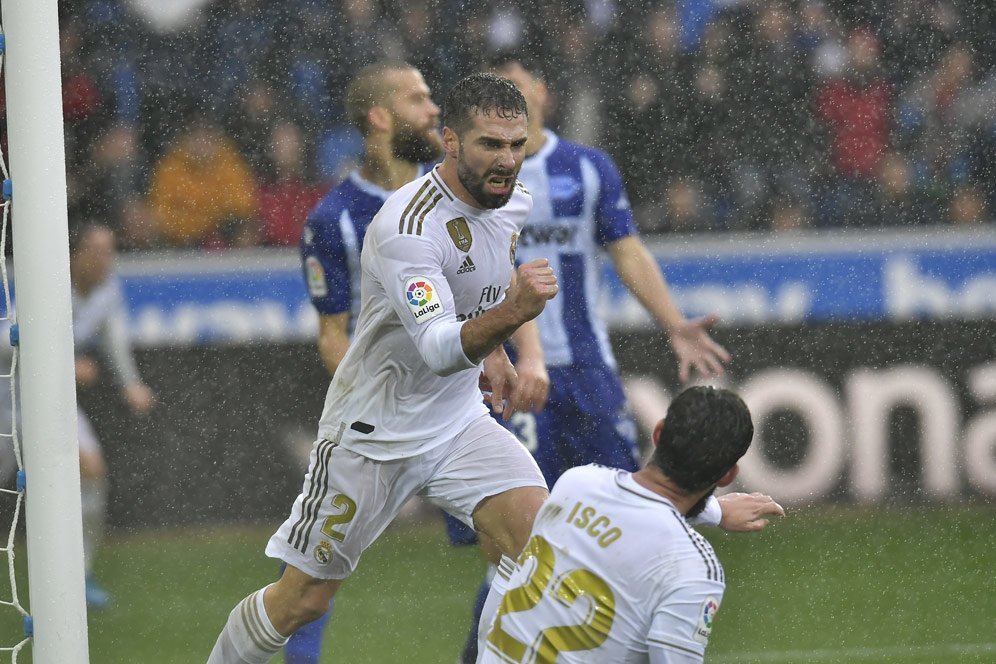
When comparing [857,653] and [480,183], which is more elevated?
[480,183]

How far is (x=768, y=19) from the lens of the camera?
947cm

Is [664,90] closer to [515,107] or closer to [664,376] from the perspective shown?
[664,376]

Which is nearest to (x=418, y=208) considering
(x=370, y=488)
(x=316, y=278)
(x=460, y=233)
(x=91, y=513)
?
(x=460, y=233)

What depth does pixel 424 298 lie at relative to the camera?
150 inches

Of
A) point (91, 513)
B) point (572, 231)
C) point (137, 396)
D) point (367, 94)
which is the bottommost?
point (91, 513)

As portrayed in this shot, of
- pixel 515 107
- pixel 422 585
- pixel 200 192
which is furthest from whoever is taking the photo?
pixel 200 192

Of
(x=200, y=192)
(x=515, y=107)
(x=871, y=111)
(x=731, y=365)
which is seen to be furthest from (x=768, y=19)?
(x=515, y=107)

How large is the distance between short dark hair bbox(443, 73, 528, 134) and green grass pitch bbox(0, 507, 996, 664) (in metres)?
2.15

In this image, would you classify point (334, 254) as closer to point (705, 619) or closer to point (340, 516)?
point (340, 516)

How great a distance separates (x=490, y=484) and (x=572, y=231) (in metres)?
1.58

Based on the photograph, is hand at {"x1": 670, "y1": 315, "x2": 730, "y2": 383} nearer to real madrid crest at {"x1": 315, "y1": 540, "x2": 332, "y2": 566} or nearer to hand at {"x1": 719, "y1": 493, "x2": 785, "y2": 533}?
real madrid crest at {"x1": 315, "y1": 540, "x2": 332, "y2": 566}

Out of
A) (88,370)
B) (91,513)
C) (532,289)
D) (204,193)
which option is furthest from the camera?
(204,193)

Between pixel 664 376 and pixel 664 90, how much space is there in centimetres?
200

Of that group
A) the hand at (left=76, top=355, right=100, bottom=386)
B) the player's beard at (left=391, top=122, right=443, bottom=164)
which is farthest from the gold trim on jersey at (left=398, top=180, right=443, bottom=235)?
the hand at (left=76, top=355, right=100, bottom=386)
